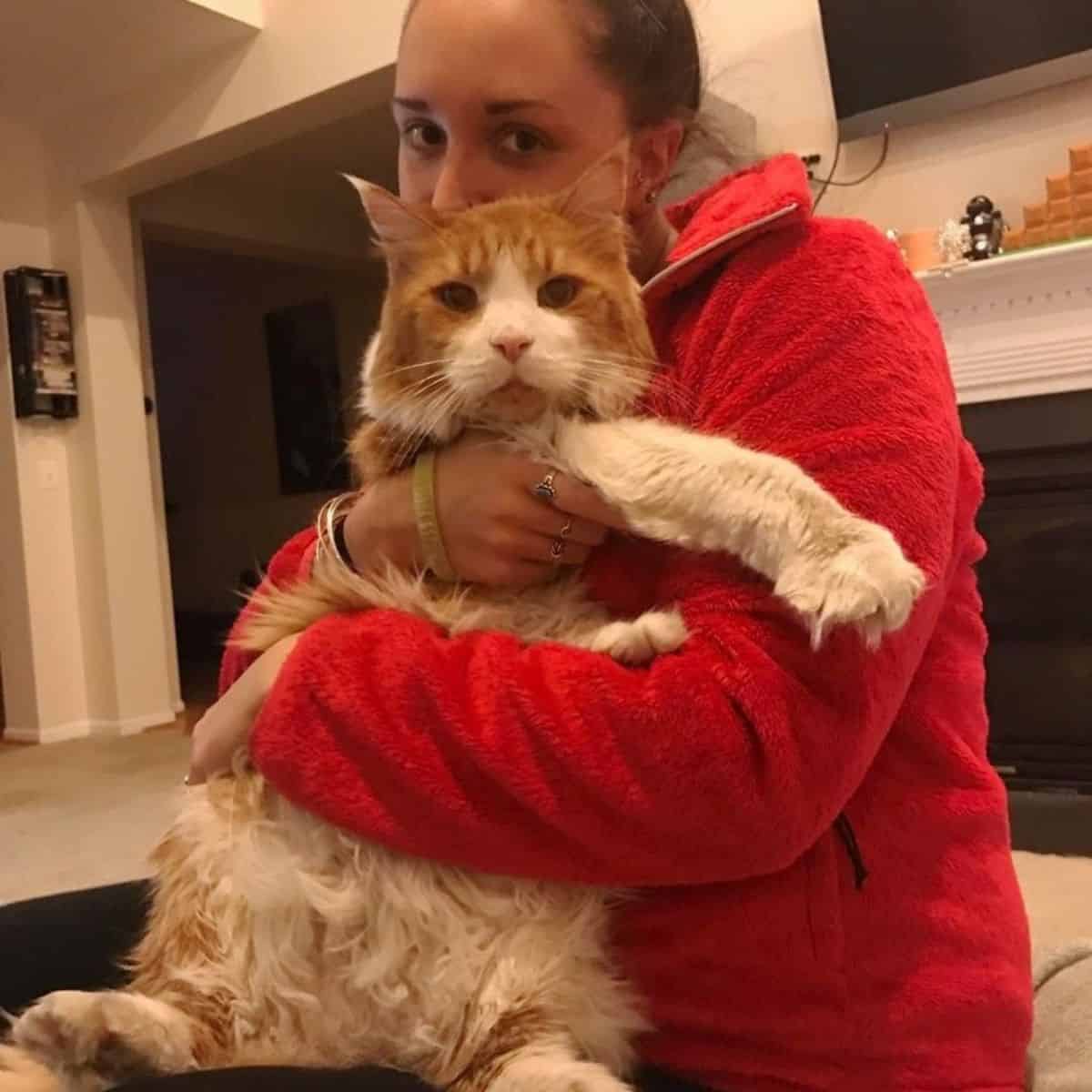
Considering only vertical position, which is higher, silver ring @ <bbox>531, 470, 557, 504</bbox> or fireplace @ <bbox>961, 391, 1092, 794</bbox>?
silver ring @ <bbox>531, 470, 557, 504</bbox>

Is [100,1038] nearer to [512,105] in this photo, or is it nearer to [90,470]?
[512,105]

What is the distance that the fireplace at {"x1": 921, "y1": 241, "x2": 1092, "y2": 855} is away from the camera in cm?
263

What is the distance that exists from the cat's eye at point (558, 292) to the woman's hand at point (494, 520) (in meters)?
0.15

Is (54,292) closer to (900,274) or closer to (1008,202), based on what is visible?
(1008,202)

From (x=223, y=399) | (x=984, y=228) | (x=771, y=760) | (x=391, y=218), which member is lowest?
(x=771, y=760)

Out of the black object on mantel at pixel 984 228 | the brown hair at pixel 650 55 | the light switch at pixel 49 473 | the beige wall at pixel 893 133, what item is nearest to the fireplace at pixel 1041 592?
the black object on mantel at pixel 984 228

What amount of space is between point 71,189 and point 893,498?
4.88 metres

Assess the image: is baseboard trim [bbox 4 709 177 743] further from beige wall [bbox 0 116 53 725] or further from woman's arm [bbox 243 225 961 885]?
woman's arm [bbox 243 225 961 885]

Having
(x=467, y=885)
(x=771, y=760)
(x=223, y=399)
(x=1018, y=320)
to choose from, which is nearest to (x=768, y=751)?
(x=771, y=760)

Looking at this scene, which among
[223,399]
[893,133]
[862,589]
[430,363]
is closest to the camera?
[862,589]

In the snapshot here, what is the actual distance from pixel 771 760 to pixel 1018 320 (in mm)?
2393

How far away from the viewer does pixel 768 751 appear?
0.73 meters

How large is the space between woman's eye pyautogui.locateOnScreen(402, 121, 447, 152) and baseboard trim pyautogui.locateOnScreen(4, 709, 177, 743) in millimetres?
4119

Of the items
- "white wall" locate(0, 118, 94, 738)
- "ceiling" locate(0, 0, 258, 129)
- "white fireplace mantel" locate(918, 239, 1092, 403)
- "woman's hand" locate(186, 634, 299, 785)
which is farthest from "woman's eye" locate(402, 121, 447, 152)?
"white wall" locate(0, 118, 94, 738)
